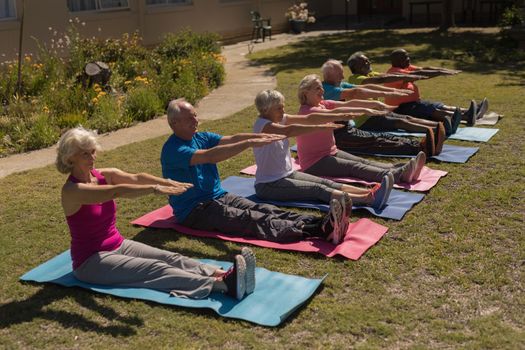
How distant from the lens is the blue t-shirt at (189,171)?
5.24 metres

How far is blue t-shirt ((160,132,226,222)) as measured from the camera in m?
5.24

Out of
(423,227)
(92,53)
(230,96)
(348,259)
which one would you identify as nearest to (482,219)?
(423,227)

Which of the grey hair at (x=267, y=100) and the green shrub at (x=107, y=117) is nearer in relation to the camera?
the grey hair at (x=267, y=100)

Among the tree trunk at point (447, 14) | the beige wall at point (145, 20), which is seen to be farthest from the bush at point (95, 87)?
the tree trunk at point (447, 14)

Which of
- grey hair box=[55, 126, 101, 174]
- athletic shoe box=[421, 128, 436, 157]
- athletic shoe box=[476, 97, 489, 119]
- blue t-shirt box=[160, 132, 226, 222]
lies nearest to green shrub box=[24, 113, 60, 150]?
blue t-shirt box=[160, 132, 226, 222]

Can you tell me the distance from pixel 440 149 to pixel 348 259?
3261 millimetres

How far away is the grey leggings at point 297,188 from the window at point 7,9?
31.1 feet

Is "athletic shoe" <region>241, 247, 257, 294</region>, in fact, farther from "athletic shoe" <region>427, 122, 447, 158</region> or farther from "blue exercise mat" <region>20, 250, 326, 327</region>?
"athletic shoe" <region>427, 122, 447, 158</region>

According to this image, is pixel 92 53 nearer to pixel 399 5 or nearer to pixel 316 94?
pixel 316 94

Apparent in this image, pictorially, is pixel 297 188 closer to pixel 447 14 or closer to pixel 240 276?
pixel 240 276

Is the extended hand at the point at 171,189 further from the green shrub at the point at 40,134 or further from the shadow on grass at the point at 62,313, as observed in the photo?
the green shrub at the point at 40,134

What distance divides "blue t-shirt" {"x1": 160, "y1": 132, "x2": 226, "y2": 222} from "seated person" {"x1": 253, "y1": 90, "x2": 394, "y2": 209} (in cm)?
54

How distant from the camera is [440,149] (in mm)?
7656

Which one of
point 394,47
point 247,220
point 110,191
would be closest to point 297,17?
point 394,47
